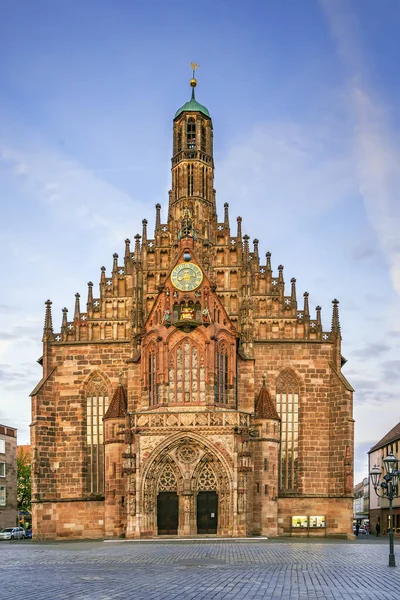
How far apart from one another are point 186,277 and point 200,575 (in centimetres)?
3664

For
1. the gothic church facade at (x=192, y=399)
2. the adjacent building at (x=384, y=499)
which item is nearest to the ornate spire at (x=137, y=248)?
the gothic church facade at (x=192, y=399)

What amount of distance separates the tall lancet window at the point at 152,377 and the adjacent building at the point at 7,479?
122 feet

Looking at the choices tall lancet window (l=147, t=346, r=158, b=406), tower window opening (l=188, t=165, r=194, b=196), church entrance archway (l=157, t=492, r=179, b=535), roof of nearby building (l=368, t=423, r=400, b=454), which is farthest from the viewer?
roof of nearby building (l=368, t=423, r=400, b=454)

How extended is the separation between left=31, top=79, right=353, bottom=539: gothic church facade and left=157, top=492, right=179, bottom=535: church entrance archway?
69 mm

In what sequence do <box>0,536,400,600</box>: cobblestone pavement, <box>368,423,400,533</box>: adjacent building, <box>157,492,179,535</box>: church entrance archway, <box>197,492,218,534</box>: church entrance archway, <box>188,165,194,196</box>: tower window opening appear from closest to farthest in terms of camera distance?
<box>0,536,400,600</box>: cobblestone pavement, <box>197,492,218,534</box>: church entrance archway, <box>157,492,179,535</box>: church entrance archway, <box>188,165,194,196</box>: tower window opening, <box>368,423,400,533</box>: adjacent building

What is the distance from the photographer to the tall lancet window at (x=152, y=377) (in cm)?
6294

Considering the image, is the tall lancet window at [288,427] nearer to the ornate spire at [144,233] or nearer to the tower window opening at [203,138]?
the ornate spire at [144,233]

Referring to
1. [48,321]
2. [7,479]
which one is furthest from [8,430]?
[48,321]

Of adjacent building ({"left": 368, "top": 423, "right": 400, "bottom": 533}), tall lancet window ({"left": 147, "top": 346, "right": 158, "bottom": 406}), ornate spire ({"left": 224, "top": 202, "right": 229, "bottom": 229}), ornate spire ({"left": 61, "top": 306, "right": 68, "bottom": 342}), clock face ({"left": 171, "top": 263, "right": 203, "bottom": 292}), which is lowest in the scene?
adjacent building ({"left": 368, "top": 423, "right": 400, "bottom": 533})

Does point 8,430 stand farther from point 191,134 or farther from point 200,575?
point 200,575

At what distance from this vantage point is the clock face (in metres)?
63.4

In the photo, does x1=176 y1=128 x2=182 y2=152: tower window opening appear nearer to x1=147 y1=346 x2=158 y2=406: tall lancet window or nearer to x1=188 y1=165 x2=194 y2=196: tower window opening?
x1=188 y1=165 x2=194 y2=196: tower window opening

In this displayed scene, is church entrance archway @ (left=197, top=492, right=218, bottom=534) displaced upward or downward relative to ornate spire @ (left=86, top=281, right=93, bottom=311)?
downward

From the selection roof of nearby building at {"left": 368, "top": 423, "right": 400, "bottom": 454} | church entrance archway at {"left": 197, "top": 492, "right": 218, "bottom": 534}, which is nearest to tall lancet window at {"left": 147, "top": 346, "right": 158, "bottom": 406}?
church entrance archway at {"left": 197, "top": 492, "right": 218, "bottom": 534}
